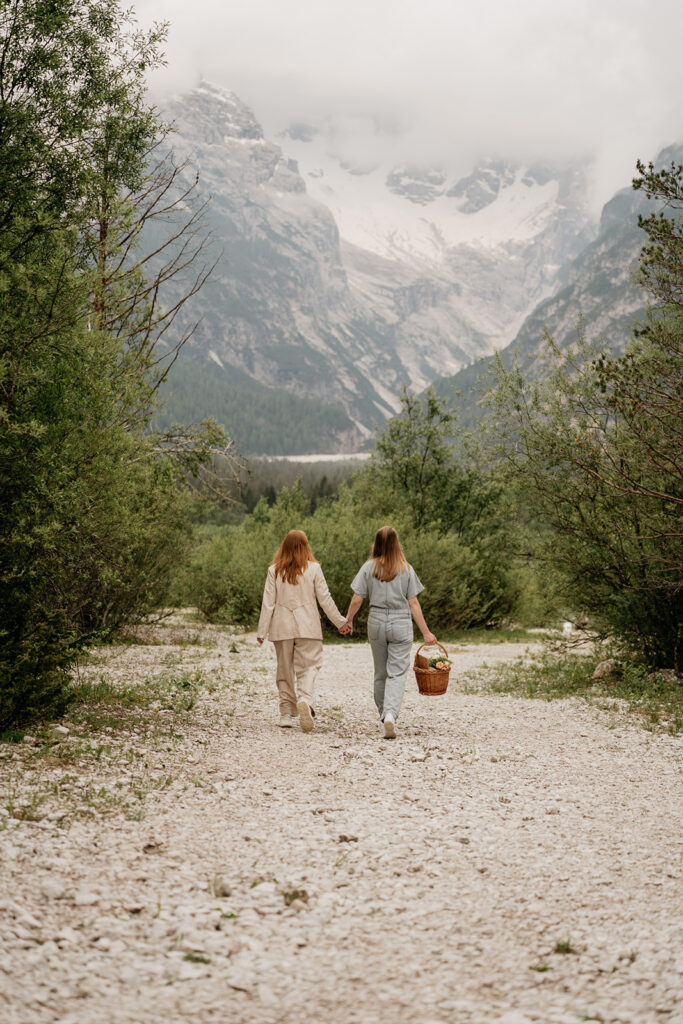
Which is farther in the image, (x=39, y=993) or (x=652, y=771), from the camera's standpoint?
(x=652, y=771)

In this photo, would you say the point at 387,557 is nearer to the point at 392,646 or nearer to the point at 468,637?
the point at 392,646

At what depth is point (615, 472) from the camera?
1228cm

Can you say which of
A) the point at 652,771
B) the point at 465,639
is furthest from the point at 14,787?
the point at 465,639

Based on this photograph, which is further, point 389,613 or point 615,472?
point 615,472

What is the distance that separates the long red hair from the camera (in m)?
10.0

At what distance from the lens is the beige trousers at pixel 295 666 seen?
9.91m

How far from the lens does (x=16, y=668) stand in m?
7.88

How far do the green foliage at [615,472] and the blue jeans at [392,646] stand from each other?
342 cm

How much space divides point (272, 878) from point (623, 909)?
82.3 inches

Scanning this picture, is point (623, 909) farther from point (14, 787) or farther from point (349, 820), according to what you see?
point (14, 787)

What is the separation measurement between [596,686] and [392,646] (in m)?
5.74

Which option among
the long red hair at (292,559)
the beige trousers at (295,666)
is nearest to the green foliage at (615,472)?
the long red hair at (292,559)

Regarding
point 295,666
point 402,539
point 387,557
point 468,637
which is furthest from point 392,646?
point 468,637

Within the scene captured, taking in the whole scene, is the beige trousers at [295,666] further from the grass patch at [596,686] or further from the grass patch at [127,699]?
the grass patch at [596,686]
